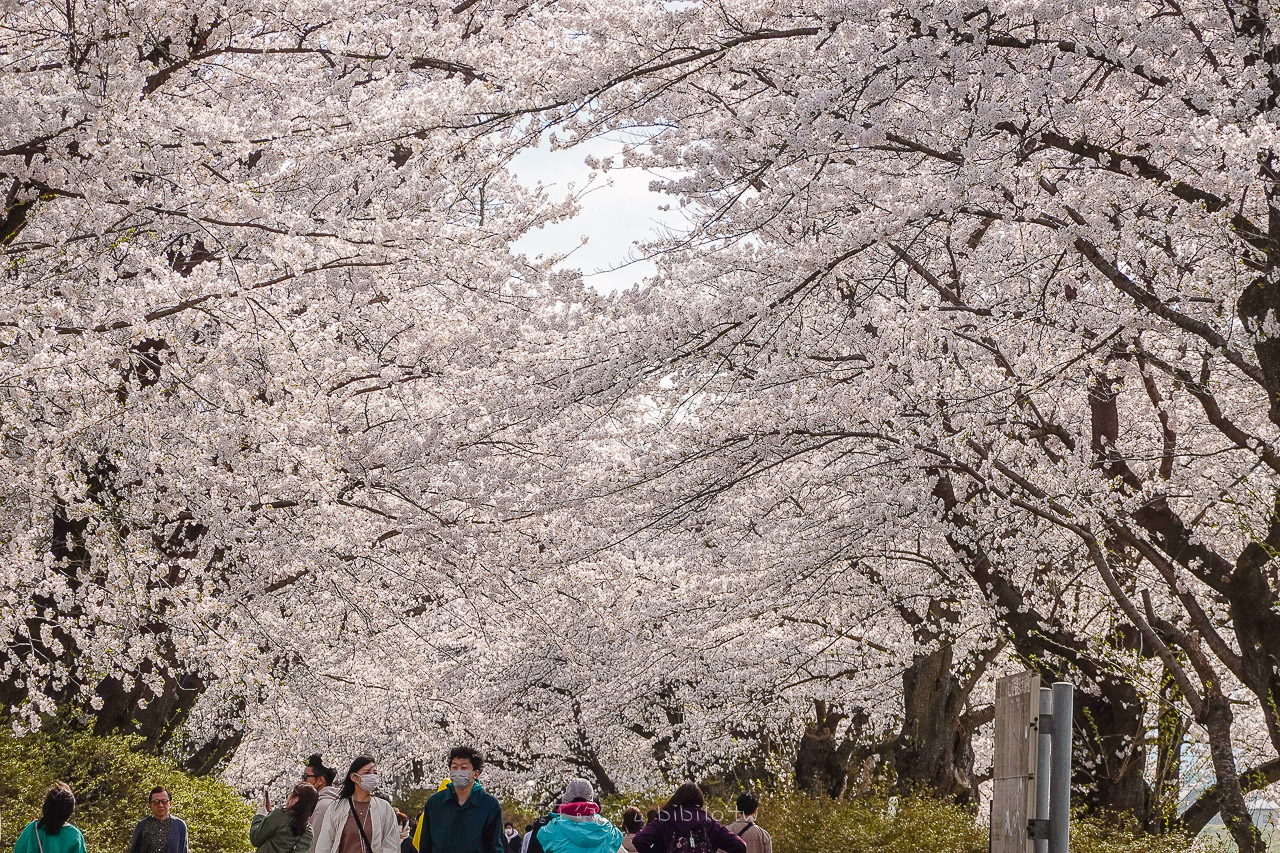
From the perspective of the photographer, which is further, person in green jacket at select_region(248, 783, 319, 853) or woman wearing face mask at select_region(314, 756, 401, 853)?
person in green jacket at select_region(248, 783, 319, 853)

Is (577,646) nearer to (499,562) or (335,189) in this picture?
(499,562)

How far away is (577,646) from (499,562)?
630 cm

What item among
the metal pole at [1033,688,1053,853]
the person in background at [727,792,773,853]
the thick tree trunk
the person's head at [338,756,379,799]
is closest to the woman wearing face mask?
the person's head at [338,756,379,799]

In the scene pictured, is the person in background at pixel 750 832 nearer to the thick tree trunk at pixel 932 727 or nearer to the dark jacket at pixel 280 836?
the dark jacket at pixel 280 836

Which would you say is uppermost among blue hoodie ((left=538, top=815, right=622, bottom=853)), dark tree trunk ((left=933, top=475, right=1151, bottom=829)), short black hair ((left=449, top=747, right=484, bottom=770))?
dark tree trunk ((left=933, top=475, right=1151, bottom=829))

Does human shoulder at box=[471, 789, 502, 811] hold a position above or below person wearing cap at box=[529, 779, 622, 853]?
above

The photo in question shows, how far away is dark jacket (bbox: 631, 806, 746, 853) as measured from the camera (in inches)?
314

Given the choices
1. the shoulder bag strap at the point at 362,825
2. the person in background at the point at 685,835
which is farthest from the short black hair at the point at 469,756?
the person in background at the point at 685,835

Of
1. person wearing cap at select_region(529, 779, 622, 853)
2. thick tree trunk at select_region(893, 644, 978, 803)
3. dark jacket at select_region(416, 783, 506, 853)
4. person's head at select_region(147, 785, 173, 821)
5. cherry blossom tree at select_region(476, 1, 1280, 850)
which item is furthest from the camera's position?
thick tree trunk at select_region(893, 644, 978, 803)

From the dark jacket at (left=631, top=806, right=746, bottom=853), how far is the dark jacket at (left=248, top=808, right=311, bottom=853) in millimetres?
2463

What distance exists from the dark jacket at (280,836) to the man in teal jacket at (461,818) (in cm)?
182

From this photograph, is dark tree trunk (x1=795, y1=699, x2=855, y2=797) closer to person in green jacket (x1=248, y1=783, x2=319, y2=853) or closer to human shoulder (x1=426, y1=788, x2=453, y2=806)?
person in green jacket (x1=248, y1=783, x2=319, y2=853)

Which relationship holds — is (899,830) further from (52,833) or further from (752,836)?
(52,833)

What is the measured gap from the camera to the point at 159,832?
9148mm
